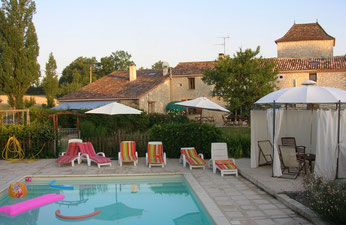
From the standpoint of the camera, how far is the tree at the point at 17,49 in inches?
1062

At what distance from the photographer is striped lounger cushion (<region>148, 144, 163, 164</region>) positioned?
10948 millimetres

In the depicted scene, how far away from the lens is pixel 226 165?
9906mm

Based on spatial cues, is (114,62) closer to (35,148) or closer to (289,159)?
(35,148)

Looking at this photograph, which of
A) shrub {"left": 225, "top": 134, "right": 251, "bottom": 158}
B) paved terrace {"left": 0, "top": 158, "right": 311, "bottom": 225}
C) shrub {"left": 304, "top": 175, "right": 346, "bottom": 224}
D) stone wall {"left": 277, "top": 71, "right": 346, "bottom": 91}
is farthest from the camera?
stone wall {"left": 277, "top": 71, "right": 346, "bottom": 91}

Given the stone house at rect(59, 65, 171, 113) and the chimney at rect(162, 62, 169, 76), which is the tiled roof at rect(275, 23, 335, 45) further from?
the stone house at rect(59, 65, 171, 113)

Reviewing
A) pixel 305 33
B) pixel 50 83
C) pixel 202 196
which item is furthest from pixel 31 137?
pixel 305 33

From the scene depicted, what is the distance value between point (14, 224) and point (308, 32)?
42.6 meters

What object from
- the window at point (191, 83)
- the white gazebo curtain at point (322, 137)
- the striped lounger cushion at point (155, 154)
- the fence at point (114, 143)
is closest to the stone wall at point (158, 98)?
the window at point (191, 83)

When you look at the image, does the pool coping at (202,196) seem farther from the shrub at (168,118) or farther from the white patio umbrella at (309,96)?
the shrub at (168,118)

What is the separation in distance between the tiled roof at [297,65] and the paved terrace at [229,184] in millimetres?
21524

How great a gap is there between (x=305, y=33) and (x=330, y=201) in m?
40.3

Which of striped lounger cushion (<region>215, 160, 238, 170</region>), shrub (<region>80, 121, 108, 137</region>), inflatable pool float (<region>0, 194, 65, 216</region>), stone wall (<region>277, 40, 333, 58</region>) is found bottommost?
inflatable pool float (<region>0, 194, 65, 216</region>)

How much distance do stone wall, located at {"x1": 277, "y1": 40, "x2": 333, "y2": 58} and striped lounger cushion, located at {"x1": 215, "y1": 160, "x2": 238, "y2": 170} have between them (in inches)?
1351

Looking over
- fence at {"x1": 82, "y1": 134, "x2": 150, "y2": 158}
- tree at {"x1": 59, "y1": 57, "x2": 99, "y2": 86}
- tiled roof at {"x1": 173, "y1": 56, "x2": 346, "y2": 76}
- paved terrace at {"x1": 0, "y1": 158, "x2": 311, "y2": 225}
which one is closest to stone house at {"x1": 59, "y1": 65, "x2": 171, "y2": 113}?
tiled roof at {"x1": 173, "y1": 56, "x2": 346, "y2": 76}
